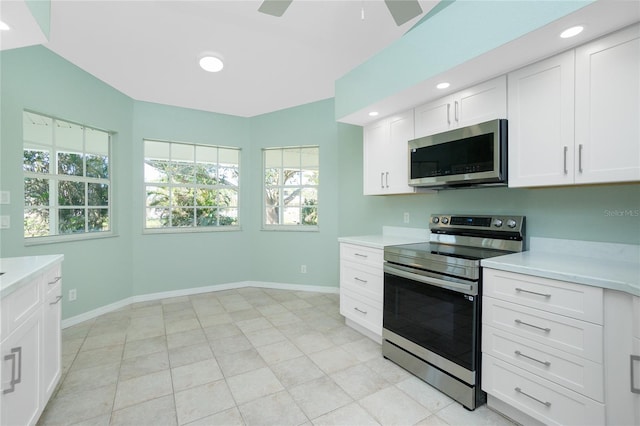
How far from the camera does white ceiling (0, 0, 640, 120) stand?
1670mm

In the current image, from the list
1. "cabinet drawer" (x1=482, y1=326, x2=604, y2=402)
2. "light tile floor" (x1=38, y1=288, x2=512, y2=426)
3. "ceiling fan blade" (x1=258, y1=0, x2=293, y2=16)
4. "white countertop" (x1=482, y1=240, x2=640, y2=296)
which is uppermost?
"ceiling fan blade" (x1=258, y1=0, x2=293, y2=16)

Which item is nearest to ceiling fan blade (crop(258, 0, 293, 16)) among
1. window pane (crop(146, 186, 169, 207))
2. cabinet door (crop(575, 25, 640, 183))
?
cabinet door (crop(575, 25, 640, 183))

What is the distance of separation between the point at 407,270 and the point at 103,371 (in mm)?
2430

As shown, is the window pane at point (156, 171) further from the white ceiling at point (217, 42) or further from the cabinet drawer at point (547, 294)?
the cabinet drawer at point (547, 294)

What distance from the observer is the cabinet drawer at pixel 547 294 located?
1.32 m

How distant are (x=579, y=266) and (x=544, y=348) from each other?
466mm

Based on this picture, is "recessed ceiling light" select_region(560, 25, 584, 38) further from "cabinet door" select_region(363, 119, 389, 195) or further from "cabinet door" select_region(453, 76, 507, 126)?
"cabinet door" select_region(363, 119, 389, 195)

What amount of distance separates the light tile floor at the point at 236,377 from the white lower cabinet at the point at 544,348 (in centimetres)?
27

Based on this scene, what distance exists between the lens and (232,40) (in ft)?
8.68

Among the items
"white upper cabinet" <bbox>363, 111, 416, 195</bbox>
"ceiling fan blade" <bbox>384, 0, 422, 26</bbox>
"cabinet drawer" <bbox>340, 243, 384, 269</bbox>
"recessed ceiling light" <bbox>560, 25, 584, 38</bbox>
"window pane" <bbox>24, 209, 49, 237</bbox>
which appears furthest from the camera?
"window pane" <bbox>24, 209, 49, 237</bbox>

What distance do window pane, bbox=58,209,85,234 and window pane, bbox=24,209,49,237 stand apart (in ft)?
0.42

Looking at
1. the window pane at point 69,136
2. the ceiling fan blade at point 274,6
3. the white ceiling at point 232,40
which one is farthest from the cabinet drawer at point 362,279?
the window pane at point 69,136

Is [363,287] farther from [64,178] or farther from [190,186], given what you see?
[64,178]

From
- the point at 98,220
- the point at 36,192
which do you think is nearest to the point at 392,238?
the point at 98,220
